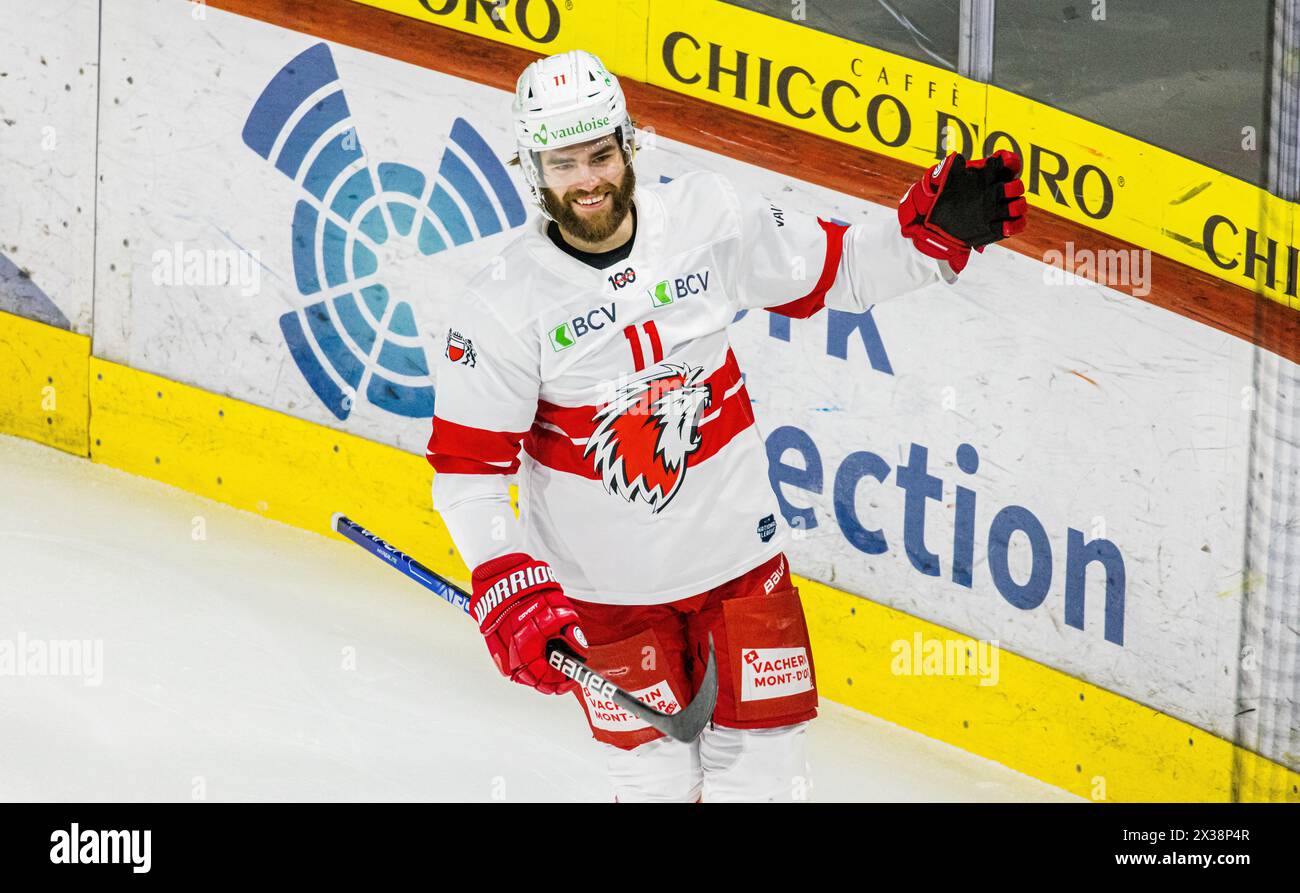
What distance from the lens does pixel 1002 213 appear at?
3102 millimetres

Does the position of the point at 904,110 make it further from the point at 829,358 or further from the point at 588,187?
the point at 588,187

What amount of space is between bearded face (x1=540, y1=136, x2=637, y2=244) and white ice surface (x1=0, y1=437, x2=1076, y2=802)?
1.43m

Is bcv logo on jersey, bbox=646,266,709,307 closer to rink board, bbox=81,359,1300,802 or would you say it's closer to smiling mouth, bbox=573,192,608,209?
smiling mouth, bbox=573,192,608,209

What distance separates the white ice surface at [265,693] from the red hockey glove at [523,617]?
1010mm

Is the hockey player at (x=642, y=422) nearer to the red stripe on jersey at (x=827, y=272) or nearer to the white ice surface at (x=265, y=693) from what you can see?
the red stripe on jersey at (x=827, y=272)

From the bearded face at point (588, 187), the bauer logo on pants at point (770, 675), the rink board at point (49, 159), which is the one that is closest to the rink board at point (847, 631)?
the rink board at point (49, 159)

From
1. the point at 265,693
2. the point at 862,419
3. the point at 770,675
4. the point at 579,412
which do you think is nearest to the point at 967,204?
the point at 579,412

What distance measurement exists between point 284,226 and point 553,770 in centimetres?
170

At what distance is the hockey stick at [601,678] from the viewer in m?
3.04

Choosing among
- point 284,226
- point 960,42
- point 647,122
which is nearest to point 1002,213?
point 960,42

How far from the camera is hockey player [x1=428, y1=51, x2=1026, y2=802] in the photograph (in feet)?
10.1

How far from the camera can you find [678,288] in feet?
10.3
